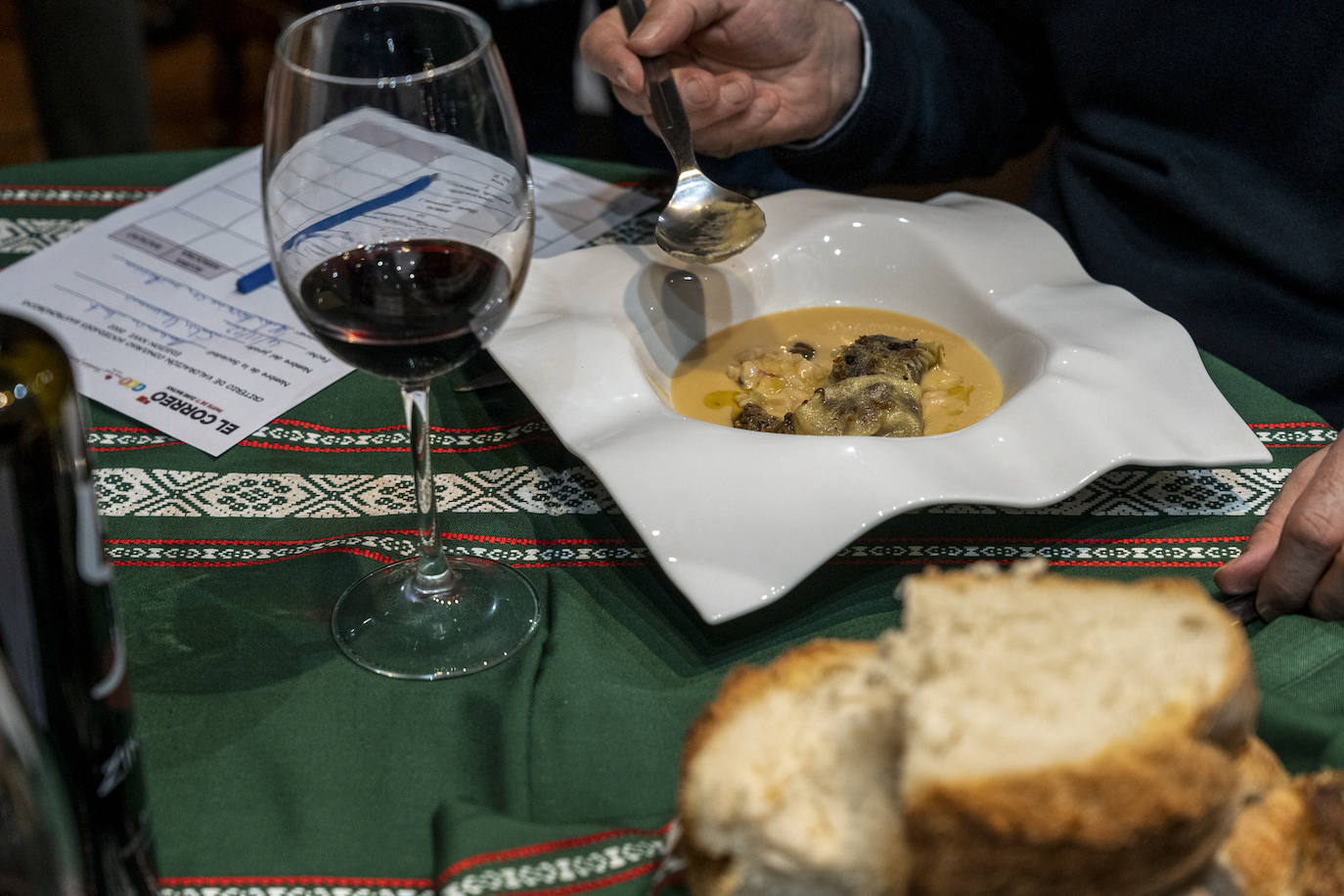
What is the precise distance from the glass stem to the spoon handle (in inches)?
20.9

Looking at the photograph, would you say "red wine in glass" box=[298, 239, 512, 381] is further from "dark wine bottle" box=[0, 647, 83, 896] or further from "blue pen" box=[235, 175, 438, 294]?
"dark wine bottle" box=[0, 647, 83, 896]

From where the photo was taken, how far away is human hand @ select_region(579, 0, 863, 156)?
1.34 metres

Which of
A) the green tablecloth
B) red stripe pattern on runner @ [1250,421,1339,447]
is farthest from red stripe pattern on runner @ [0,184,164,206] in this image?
red stripe pattern on runner @ [1250,421,1339,447]

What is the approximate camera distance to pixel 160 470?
1066 millimetres

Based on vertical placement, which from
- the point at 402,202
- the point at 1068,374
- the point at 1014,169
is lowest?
the point at 1014,169

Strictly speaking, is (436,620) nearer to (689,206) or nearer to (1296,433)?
(689,206)

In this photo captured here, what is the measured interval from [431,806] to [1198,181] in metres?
1.18

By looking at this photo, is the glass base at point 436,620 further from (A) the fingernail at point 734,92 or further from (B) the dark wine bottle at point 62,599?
(A) the fingernail at point 734,92

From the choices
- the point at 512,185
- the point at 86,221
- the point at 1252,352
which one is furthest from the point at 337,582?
the point at 1252,352

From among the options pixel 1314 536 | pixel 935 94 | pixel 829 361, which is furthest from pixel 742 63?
pixel 1314 536

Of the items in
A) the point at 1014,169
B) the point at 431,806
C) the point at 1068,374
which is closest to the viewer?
the point at 431,806

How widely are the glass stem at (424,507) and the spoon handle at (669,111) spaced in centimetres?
53

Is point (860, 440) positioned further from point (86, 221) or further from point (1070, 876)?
point (86, 221)

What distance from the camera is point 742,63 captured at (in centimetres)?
153
